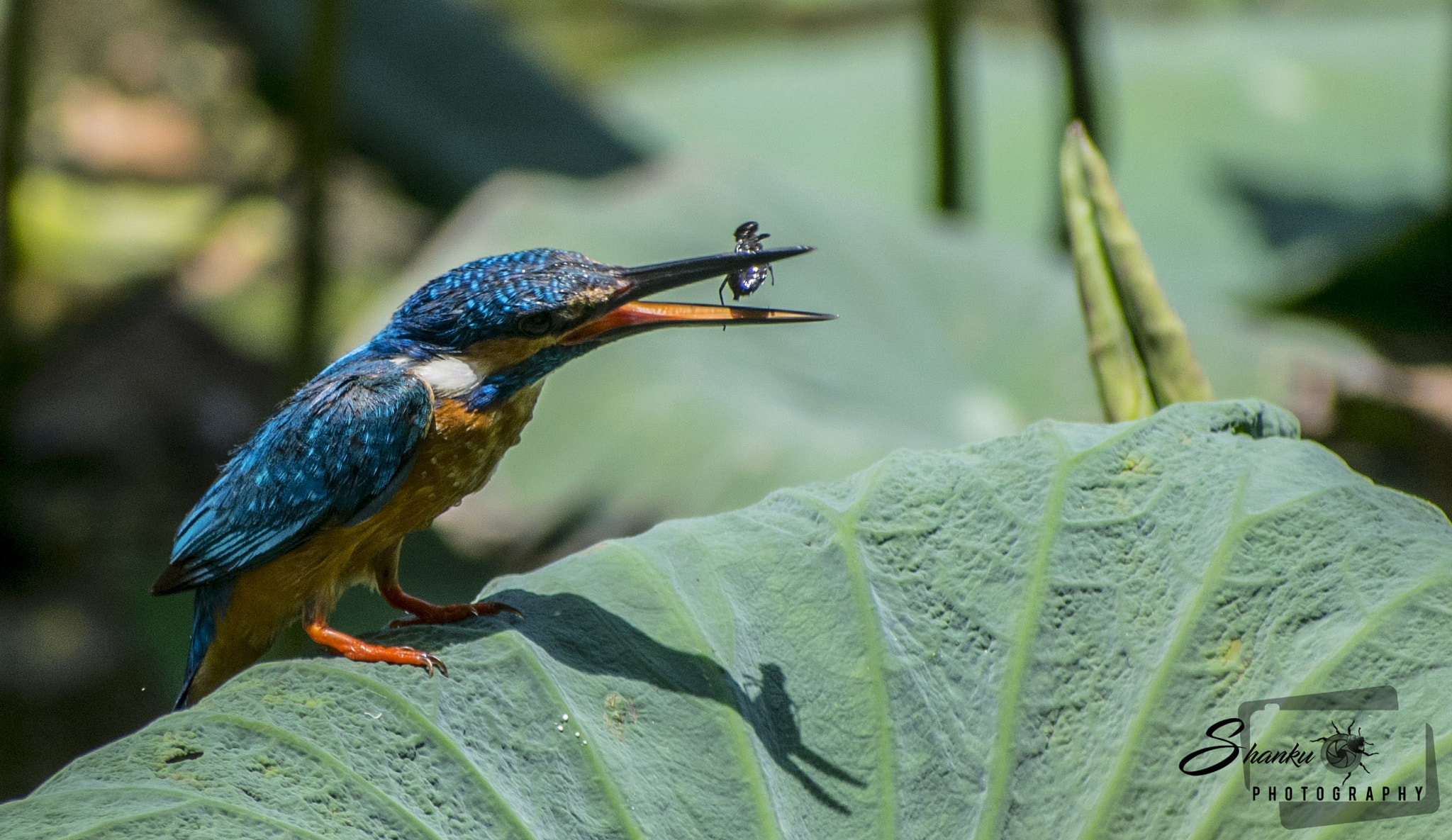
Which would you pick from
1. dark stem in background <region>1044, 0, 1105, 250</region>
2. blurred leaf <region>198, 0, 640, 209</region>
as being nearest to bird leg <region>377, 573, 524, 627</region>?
dark stem in background <region>1044, 0, 1105, 250</region>

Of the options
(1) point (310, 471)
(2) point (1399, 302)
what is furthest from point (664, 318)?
(2) point (1399, 302)

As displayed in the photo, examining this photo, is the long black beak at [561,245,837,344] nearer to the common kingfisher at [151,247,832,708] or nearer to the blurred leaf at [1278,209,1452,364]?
the common kingfisher at [151,247,832,708]

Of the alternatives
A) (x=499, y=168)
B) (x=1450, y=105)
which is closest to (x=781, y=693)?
(x=499, y=168)

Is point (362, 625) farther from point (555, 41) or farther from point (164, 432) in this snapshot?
point (555, 41)

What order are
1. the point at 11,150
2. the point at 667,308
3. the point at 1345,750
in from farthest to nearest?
1. the point at 11,150
2. the point at 667,308
3. the point at 1345,750

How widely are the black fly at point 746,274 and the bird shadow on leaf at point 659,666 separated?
1.53ft

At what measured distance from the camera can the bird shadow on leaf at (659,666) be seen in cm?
160

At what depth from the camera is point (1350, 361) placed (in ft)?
12.9

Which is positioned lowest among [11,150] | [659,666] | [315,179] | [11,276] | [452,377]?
[659,666]

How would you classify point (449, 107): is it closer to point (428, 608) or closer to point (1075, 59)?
point (1075, 59)

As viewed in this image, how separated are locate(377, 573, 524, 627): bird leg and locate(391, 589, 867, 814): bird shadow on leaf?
15mm

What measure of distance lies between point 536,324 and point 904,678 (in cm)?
64

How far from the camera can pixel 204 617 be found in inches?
75.0

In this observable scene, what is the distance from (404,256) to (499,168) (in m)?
1.77
